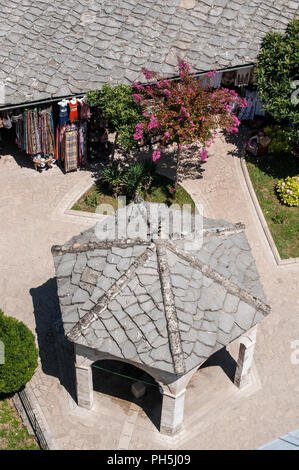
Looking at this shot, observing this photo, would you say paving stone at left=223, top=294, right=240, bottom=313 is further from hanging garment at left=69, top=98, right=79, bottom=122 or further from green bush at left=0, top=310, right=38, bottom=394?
hanging garment at left=69, top=98, right=79, bottom=122

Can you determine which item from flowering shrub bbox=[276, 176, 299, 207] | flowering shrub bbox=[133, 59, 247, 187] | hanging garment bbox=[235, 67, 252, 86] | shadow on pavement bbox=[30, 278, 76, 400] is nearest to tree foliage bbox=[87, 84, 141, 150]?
flowering shrub bbox=[133, 59, 247, 187]

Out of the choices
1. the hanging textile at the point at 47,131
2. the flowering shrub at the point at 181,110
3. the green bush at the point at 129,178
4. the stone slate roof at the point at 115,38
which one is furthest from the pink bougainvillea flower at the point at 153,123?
the hanging textile at the point at 47,131

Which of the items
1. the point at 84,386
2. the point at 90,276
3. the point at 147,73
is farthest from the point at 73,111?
the point at 84,386

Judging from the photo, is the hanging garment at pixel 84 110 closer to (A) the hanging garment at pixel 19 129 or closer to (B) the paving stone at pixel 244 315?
(A) the hanging garment at pixel 19 129

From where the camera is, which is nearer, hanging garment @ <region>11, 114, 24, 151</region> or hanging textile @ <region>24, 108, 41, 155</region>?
hanging textile @ <region>24, 108, 41, 155</region>

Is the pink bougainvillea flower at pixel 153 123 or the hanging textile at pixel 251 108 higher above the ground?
the pink bougainvillea flower at pixel 153 123
